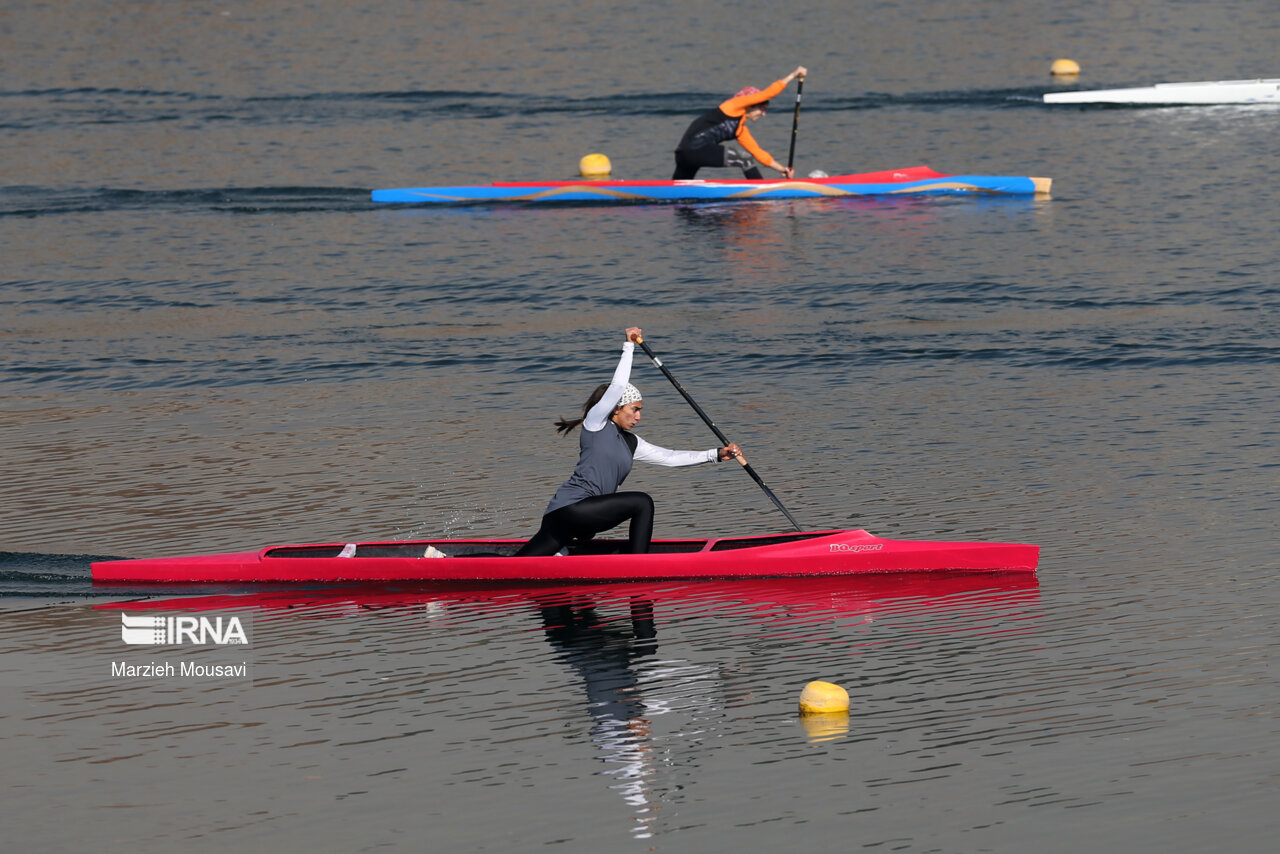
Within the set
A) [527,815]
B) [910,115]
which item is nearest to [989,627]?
[527,815]

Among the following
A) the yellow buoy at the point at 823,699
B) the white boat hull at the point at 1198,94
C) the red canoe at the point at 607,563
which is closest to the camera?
the yellow buoy at the point at 823,699

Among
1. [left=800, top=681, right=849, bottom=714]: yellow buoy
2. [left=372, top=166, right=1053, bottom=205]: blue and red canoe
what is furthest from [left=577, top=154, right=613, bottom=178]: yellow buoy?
[left=800, top=681, right=849, bottom=714]: yellow buoy

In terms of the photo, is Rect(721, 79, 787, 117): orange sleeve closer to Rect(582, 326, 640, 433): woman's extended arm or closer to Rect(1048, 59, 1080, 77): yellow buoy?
Rect(1048, 59, 1080, 77): yellow buoy

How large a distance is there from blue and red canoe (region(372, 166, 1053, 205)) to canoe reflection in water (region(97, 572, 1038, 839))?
14.1 metres

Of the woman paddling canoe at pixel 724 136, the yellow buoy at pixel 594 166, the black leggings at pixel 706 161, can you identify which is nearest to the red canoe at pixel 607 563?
the woman paddling canoe at pixel 724 136

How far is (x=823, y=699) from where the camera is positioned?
864 centimetres

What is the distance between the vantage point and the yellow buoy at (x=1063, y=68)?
1351 inches

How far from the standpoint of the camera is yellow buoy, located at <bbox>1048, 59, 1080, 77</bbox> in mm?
34312

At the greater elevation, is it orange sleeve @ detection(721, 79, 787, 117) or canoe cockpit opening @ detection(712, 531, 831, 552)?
orange sleeve @ detection(721, 79, 787, 117)

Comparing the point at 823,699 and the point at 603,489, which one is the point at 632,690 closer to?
the point at 823,699

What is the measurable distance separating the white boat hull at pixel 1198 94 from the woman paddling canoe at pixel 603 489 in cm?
2217

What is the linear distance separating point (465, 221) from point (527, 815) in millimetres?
17175

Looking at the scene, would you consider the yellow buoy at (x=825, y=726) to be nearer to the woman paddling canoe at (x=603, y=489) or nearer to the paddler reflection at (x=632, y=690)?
the paddler reflection at (x=632, y=690)

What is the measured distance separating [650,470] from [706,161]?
1123 centimetres
